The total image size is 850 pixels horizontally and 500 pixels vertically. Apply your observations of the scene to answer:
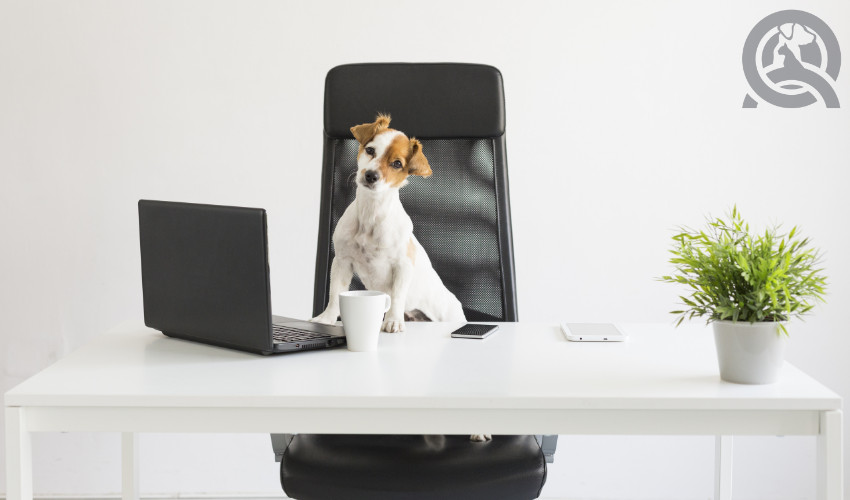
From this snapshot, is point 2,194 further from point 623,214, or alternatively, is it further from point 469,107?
point 623,214

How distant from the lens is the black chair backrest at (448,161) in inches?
67.7

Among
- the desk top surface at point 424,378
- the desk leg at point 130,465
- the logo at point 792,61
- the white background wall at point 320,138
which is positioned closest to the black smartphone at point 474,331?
the desk top surface at point 424,378

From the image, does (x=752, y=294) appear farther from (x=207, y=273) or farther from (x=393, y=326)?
(x=207, y=273)

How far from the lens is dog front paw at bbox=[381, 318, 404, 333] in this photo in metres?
1.41

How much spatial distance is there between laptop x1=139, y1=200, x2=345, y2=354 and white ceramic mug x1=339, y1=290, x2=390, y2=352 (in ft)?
0.13

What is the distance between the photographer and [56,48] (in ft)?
7.91

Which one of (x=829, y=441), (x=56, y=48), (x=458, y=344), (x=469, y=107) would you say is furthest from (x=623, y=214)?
(x=56, y=48)

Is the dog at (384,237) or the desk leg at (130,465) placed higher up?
the dog at (384,237)

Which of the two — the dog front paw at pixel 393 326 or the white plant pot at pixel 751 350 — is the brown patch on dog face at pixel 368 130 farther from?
the white plant pot at pixel 751 350

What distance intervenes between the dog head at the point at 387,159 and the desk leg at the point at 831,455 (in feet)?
2.72

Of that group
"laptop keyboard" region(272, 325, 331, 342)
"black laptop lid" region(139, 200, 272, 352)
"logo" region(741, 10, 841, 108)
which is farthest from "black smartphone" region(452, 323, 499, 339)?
"logo" region(741, 10, 841, 108)

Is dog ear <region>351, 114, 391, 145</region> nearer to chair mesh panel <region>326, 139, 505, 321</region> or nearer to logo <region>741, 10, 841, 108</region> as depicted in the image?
chair mesh panel <region>326, 139, 505, 321</region>

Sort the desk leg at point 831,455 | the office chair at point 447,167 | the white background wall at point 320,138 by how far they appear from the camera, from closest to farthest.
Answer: the desk leg at point 831,455
the office chair at point 447,167
the white background wall at point 320,138

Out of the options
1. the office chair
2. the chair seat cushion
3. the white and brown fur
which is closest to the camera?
the chair seat cushion
